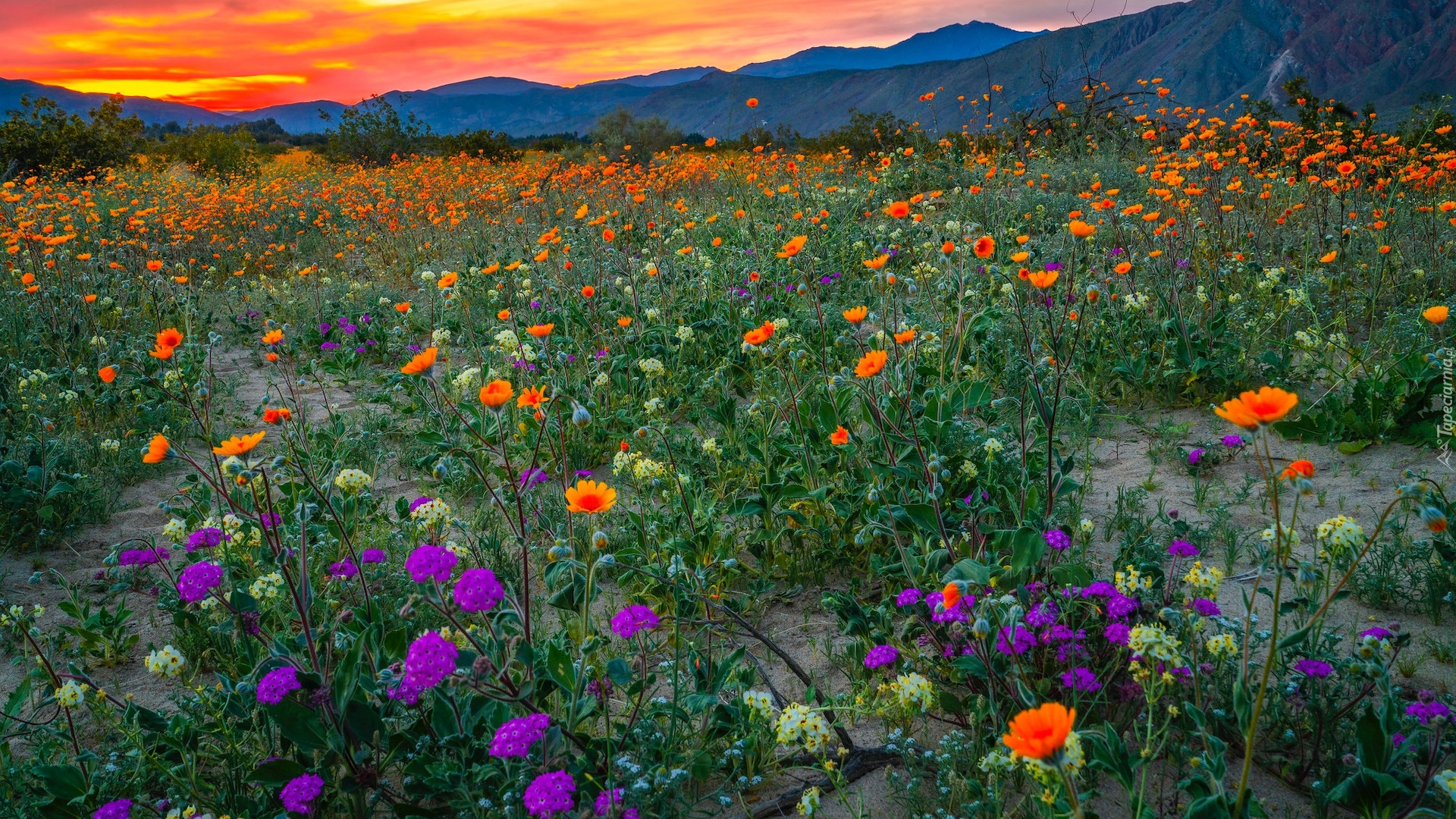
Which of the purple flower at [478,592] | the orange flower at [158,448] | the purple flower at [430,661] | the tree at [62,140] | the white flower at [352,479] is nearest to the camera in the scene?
the purple flower at [430,661]

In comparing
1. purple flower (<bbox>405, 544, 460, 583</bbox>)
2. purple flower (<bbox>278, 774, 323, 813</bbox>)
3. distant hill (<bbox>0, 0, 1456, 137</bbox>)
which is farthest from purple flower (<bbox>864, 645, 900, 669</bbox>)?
distant hill (<bbox>0, 0, 1456, 137</bbox>)

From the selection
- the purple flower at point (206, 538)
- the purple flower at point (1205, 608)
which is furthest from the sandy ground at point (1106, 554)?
the purple flower at point (206, 538)

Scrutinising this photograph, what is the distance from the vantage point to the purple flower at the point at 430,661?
4.89ft

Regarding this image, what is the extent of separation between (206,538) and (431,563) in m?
1.25

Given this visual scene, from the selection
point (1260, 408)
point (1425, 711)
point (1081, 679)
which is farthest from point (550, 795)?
point (1425, 711)

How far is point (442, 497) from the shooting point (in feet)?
12.5

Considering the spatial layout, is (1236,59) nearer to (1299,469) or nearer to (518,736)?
(1299,469)

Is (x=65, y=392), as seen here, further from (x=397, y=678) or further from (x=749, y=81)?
(x=749, y=81)

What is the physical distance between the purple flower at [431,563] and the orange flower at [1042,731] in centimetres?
123

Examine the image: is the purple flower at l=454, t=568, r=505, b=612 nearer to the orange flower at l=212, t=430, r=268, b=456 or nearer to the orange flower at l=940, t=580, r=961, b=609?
the orange flower at l=212, t=430, r=268, b=456

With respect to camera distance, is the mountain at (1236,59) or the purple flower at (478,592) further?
the mountain at (1236,59)

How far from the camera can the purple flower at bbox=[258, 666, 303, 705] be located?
1.73 meters

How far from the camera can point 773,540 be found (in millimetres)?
2975

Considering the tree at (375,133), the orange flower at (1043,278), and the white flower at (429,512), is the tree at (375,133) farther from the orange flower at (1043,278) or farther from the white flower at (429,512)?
the orange flower at (1043,278)
